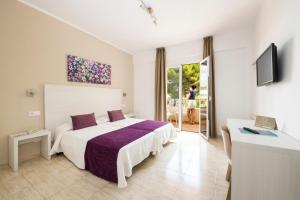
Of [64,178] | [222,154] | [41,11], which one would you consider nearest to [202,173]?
[222,154]

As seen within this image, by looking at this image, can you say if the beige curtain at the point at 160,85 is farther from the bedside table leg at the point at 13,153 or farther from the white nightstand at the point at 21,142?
the bedside table leg at the point at 13,153

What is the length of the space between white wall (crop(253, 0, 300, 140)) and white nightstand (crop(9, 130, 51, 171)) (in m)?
3.70

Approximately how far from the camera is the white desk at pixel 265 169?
3.65 feet

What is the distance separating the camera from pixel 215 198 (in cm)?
166

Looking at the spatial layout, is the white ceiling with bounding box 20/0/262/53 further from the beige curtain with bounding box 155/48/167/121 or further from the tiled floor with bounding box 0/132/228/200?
the tiled floor with bounding box 0/132/228/200

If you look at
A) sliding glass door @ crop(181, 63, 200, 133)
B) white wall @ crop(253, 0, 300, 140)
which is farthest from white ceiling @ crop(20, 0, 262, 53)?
sliding glass door @ crop(181, 63, 200, 133)

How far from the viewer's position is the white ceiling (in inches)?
102

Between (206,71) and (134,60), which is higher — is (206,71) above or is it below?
below

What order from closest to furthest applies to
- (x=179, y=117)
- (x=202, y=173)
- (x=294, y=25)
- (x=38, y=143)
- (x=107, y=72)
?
(x=294, y=25), (x=202, y=173), (x=38, y=143), (x=107, y=72), (x=179, y=117)

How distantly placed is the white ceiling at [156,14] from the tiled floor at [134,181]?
119 inches

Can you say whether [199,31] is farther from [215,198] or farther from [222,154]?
[215,198]

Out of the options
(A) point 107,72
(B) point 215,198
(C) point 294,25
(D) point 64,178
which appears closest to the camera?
(C) point 294,25

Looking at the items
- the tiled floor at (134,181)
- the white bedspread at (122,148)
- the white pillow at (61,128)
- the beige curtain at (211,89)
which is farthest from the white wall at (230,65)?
the white pillow at (61,128)

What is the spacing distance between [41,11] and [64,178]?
3232 mm
